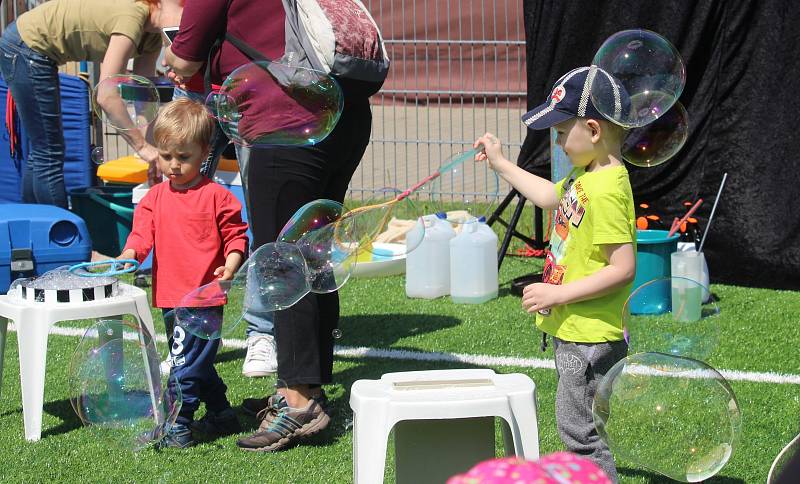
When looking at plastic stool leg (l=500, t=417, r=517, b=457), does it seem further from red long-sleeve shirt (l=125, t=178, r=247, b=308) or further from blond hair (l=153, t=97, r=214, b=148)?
blond hair (l=153, t=97, r=214, b=148)

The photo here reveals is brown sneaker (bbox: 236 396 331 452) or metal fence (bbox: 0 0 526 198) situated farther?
metal fence (bbox: 0 0 526 198)

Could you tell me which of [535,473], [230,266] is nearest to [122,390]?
[230,266]


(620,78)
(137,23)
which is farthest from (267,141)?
(137,23)

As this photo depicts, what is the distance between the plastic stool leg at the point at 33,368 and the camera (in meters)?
4.04

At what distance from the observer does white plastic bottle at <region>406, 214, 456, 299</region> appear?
21.3 feet

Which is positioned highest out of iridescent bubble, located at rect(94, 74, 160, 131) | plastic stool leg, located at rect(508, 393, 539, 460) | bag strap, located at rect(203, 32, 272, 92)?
bag strap, located at rect(203, 32, 272, 92)

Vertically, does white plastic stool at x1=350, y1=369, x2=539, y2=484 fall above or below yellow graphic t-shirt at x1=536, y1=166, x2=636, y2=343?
below

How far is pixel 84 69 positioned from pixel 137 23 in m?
3.32

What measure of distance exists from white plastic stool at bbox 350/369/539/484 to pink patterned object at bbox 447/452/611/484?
1.50m

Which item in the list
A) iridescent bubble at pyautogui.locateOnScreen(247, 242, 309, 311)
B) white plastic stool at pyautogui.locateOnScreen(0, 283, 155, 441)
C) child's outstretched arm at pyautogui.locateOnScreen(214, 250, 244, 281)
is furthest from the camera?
white plastic stool at pyautogui.locateOnScreen(0, 283, 155, 441)

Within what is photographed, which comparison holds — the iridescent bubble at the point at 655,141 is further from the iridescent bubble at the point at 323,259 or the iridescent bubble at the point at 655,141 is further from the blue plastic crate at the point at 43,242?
the blue plastic crate at the point at 43,242

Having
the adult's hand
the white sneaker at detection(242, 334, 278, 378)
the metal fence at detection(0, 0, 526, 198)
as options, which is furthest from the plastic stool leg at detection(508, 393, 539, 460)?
the metal fence at detection(0, 0, 526, 198)

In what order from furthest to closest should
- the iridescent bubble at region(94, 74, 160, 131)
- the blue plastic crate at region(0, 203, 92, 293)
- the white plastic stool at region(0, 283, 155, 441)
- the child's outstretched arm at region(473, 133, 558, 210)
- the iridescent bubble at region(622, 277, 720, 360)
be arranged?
1. the blue plastic crate at region(0, 203, 92, 293)
2. the iridescent bubble at region(94, 74, 160, 131)
3. the white plastic stool at region(0, 283, 155, 441)
4. the child's outstretched arm at region(473, 133, 558, 210)
5. the iridescent bubble at region(622, 277, 720, 360)

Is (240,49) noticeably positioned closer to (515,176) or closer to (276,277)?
(276,277)
